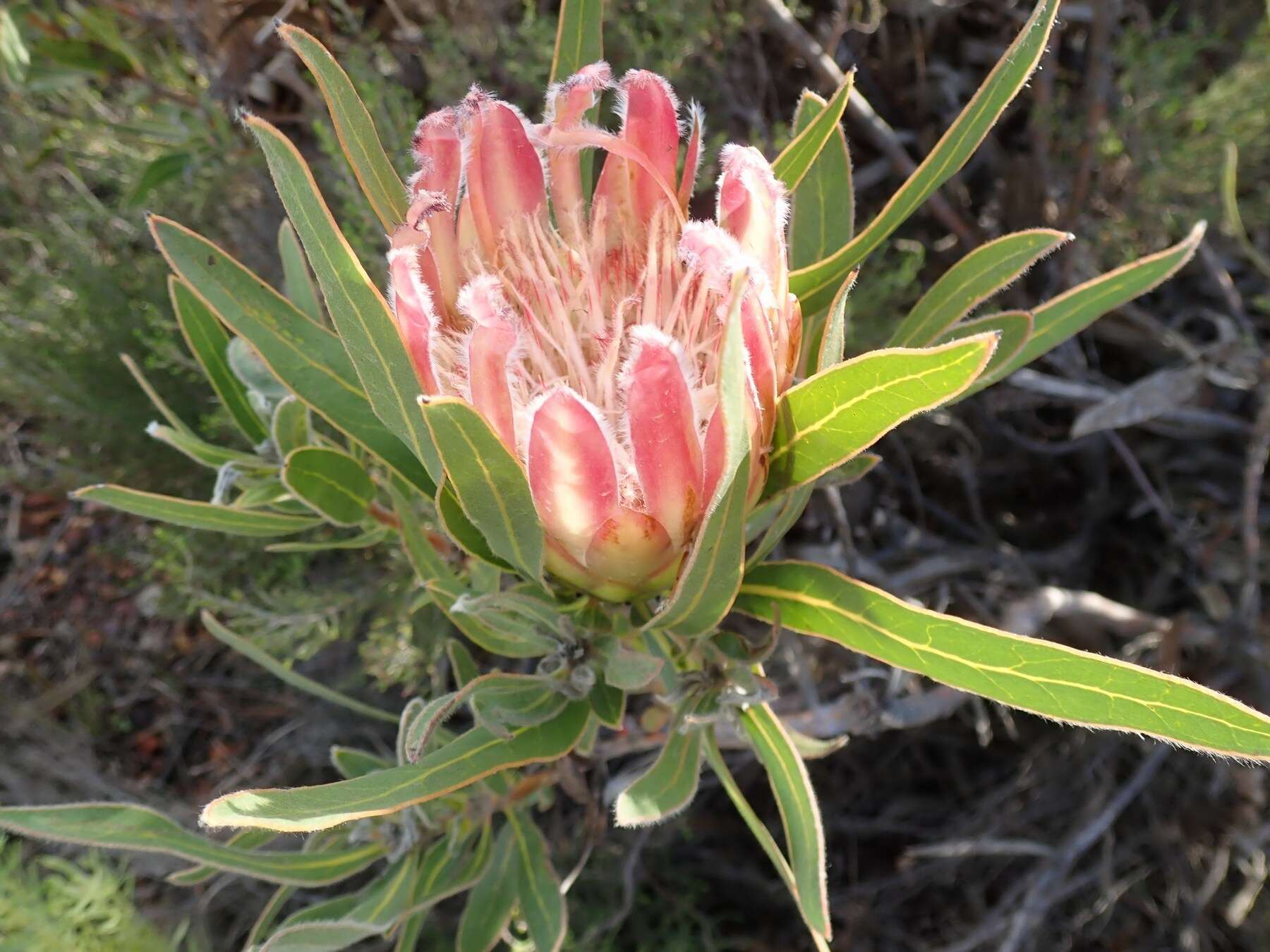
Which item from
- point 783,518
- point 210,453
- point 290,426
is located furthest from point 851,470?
point 210,453

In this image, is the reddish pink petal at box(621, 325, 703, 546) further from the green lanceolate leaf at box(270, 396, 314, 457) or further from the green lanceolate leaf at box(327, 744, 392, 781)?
the green lanceolate leaf at box(327, 744, 392, 781)

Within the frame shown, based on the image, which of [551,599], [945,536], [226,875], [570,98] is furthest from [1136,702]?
[226,875]

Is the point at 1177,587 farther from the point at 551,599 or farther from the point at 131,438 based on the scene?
the point at 131,438

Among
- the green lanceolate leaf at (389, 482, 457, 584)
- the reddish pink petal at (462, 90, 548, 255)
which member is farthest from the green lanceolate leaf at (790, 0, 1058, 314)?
the green lanceolate leaf at (389, 482, 457, 584)

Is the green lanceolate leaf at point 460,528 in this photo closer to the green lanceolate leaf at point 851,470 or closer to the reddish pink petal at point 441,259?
the reddish pink petal at point 441,259

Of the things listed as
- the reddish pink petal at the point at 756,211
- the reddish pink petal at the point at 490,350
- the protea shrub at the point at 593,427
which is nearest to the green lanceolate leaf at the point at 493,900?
the protea shrub at the point at 593,427

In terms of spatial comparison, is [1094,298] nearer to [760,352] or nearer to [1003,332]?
[1003,332]

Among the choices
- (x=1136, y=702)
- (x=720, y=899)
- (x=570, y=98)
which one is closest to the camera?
(x=1136, y=702)

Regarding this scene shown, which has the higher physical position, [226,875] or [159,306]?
[159,306]
